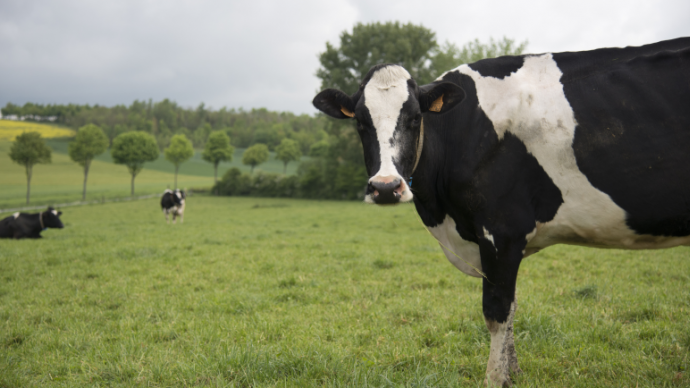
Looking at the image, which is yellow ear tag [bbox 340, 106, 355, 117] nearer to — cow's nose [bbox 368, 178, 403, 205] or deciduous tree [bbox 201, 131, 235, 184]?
cow's nose [bbox 368, 178, 403, 205]

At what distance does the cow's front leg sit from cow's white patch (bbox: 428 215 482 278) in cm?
26

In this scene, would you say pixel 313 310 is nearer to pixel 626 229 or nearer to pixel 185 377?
pixel 185 377

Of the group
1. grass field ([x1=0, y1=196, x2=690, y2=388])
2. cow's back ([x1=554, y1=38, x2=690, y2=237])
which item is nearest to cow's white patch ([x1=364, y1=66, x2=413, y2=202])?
cow's back ([x1=554, y1=38, x2=690, y2=237])

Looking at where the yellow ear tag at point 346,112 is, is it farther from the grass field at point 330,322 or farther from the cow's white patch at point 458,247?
the grass field at point 330,322

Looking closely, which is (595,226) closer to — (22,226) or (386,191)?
(386,191)

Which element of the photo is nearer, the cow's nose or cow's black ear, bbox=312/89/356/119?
the cow's nose

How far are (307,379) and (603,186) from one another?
106 inches

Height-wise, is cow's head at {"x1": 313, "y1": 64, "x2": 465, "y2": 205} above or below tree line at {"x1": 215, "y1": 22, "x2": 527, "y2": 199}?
below

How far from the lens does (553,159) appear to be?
2.97 meters

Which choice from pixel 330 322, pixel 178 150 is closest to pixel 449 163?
pixel 330 322

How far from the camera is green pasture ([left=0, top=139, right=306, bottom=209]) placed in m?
46.8

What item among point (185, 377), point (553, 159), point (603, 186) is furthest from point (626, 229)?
point (185, 377)

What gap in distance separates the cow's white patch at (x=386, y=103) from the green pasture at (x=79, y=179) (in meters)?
44.7

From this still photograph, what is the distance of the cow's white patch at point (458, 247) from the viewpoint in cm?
347
